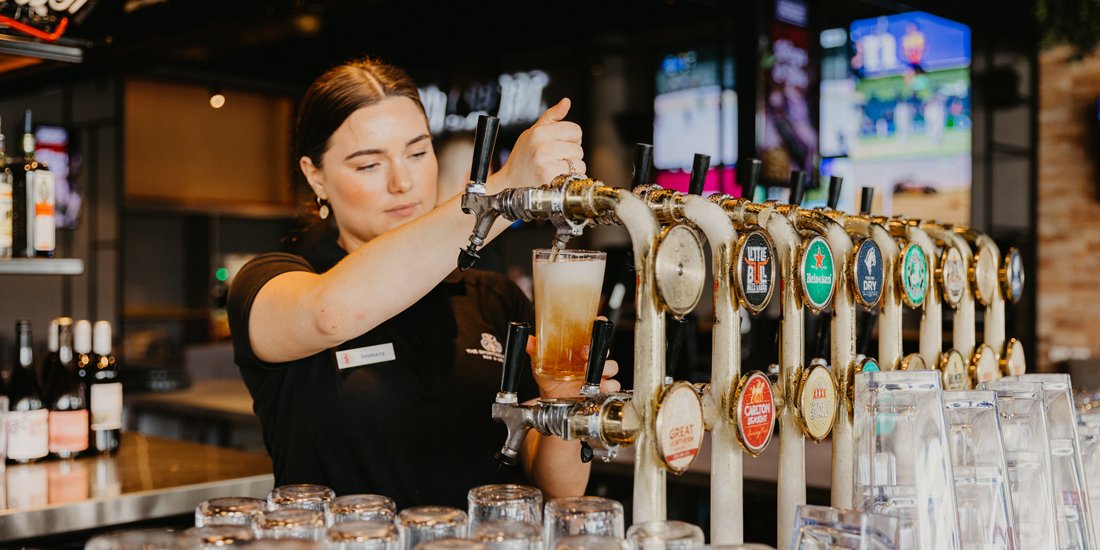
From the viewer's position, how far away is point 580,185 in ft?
3.57

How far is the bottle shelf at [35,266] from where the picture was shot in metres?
2.53

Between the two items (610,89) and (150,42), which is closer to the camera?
(150,42)

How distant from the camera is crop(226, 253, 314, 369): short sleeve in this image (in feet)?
5.40

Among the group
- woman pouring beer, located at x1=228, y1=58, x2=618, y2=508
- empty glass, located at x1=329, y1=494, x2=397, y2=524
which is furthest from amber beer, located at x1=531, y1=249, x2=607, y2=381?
woman pouring beer, located at x1=228, y1=58, x2=618, y2=508

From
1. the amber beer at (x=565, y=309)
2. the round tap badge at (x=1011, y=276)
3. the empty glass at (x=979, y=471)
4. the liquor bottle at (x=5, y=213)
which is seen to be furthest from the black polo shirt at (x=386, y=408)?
the liquor bottle at (x=5, y=213)

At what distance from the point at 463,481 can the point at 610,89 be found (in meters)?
6.04

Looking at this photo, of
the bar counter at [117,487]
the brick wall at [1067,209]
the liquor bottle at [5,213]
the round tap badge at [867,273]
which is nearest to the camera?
the round tap badge at [867,273]

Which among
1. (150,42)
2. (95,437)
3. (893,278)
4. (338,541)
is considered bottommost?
(95,437)

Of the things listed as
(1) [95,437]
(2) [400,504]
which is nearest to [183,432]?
(1) [95,437]

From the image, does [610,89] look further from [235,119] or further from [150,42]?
[150,42]

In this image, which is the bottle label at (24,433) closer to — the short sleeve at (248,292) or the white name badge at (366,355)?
the short sleeve at (248,292)

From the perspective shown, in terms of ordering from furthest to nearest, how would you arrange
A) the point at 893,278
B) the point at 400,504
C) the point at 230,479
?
the point at 230,479
the point at 400,504
the point at 893,278

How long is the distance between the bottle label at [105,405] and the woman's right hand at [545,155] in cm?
195

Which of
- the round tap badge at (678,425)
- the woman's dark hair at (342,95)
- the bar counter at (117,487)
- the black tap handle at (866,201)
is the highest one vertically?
the woman's dark hair at (342,95)
